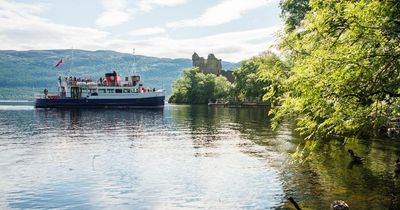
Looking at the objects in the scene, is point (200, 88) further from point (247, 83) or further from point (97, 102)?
point (97, 102)

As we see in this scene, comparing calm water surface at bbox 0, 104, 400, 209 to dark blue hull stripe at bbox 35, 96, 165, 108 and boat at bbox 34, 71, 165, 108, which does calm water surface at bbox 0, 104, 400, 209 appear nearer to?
dark blue hull stripe at bbox 35, 96, 165, 108

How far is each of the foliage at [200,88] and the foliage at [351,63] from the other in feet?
482

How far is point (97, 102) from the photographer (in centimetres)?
13375

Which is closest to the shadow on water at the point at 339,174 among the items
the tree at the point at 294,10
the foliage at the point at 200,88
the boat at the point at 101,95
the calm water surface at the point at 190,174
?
the calm water surface at the point at 190,174

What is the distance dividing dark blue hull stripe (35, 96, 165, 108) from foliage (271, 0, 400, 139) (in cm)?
11962

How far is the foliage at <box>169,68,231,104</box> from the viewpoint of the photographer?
17212cm

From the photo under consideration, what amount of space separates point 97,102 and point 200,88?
5539cm

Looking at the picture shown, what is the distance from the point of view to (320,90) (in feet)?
51.5

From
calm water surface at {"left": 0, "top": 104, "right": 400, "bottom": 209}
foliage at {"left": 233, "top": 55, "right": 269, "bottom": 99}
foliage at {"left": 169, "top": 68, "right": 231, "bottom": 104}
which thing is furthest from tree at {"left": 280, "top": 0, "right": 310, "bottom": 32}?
foliage at {"left": 169, "top": 68, "right": 231, "bottom": 104}

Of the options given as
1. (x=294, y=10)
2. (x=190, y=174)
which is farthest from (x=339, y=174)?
(x=294, y=10)

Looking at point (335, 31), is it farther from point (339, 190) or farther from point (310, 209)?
point (339, 190)

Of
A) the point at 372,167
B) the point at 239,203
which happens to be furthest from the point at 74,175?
the point at 372,167

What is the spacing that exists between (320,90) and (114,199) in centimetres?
1342

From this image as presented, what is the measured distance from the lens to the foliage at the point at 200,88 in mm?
172125
